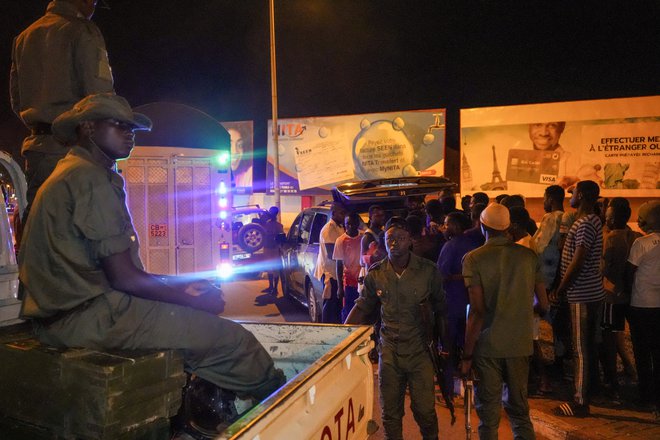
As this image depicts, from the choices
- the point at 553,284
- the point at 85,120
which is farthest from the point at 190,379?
the point at 553,284

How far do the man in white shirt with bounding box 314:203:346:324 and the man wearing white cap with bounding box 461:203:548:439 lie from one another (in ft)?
10.8

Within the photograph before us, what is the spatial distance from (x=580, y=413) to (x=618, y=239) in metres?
1.79

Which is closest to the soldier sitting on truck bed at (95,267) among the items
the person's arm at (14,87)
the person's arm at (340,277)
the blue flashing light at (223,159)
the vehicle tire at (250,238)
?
the person's arm at (14,87)

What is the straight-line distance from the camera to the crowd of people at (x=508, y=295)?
155 inches

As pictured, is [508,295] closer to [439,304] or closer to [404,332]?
[439,304]

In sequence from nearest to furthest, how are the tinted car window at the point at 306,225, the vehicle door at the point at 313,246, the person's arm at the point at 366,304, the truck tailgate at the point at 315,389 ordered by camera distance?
the truck tailgate at the point at 315,389 < the person's arm at the point at 366,304 < the vehicle door at the point at 313,246 < the tinted car window at the point at 306,225

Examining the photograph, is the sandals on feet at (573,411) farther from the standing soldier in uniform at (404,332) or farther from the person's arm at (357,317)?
the person's arm at (357,317)

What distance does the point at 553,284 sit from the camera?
5.84 m

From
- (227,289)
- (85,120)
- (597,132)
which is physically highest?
(597,132)

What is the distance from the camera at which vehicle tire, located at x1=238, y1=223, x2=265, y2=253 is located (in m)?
15.0

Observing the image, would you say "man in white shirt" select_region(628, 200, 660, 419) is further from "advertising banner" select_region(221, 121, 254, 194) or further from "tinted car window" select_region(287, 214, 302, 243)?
"advertising banner" select_region(221, 121, 254, 194)

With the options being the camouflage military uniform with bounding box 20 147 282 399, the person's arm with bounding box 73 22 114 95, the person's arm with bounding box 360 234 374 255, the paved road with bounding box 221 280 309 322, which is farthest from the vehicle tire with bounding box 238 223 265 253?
the camouflage military uniform with bounding box 20 147 282 399

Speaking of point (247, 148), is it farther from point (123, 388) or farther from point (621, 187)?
point (123, 388)

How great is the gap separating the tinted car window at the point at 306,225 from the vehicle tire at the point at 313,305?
81 centimetres
